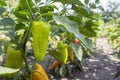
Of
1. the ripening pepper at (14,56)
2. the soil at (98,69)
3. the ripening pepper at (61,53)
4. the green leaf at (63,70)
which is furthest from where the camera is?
the soil at (98,69)

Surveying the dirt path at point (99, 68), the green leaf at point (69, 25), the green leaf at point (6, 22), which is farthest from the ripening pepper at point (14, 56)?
the dirt path at point (99, 68)

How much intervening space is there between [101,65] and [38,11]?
101 inches

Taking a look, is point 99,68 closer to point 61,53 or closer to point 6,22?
point 61,53

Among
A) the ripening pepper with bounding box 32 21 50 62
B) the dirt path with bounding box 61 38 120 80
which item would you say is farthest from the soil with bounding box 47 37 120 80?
the ripening pepper with bounding box 32 21 50 62

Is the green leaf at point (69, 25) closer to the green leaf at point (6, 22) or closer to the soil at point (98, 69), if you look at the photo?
the green leaf at point (6, 22)

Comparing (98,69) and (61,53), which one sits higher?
(61,53)

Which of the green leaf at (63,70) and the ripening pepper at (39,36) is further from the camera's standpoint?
the green leaf at (63,70)

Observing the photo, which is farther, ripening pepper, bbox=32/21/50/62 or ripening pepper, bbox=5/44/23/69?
ripening pepper, bbox=5/44/23/69

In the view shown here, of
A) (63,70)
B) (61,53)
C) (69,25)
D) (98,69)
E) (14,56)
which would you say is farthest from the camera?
(98,69)

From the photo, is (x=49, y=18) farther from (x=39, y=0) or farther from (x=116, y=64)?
(x=116, y=64)

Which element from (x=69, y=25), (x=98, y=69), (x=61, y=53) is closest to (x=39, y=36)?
(x=69, y=25)

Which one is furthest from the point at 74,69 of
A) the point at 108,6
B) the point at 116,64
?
the point at 108,6

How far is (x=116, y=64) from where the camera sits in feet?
11.5

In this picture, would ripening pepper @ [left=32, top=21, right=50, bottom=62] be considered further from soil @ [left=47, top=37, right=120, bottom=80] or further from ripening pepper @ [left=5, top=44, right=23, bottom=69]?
soil @ [left=47, top=37, right=120, bottom=80]
